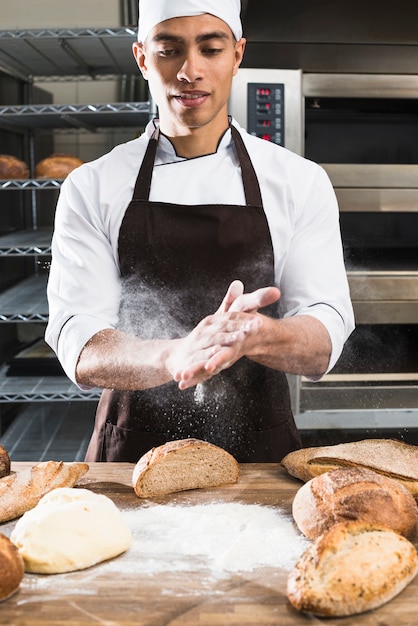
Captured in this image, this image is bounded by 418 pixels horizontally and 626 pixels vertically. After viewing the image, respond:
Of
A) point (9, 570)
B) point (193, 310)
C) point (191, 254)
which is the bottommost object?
point (9, 570)

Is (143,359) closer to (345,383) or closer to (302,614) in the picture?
(302,614)

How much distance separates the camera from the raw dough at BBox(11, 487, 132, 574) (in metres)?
1.08

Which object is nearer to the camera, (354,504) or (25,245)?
(354,504)

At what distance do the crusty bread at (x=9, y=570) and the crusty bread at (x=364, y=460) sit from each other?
585 millimetres

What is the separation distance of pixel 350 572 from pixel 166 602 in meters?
0.25

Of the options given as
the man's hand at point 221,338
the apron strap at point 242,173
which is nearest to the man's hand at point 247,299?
the man's hand at point 221,338

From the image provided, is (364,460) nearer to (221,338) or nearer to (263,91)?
(221,338)

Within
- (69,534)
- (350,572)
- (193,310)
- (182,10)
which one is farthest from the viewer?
(193,310)

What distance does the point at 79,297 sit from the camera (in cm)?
168

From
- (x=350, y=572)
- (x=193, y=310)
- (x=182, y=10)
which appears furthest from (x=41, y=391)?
(x=350, y=572)

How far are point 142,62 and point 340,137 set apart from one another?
86 centimetres

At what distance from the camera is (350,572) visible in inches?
38.4

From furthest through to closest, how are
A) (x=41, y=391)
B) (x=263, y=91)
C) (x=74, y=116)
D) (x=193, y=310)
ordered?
1. (x=74, y=116)
2. (x=41, y=391)
3. (x=263, y=91)
4. (x=193, y=310)

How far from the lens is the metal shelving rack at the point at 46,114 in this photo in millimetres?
2518
